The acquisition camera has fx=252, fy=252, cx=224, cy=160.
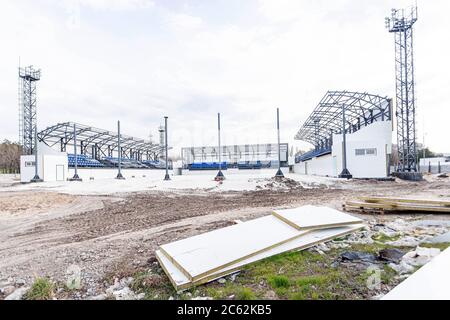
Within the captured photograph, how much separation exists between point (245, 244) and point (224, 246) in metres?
0.35

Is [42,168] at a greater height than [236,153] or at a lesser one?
lesser

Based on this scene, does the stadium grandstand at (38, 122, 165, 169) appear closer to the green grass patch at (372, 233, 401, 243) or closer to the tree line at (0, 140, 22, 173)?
the tree line at (0, 140, 22, 173)

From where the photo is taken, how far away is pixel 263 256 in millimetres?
3883

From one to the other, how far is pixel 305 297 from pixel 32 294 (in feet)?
11.2

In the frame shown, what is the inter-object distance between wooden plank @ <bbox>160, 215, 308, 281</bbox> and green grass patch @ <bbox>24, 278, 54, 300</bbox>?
5.13ft

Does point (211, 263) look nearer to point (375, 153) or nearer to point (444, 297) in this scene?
point (444, 297)

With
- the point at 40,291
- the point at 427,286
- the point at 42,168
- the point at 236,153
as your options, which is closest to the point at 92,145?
the point at 42,168

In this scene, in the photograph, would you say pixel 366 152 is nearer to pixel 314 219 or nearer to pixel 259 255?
pixel 314 219

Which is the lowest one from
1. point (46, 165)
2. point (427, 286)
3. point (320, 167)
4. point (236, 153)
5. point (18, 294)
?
point (18, 294)

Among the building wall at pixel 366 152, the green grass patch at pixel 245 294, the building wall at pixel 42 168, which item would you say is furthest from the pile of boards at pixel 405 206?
the building wall at pixel 42 168

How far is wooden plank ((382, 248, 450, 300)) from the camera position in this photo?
8.03 feet

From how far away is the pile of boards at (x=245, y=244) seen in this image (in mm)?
3404

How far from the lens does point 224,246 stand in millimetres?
4090
